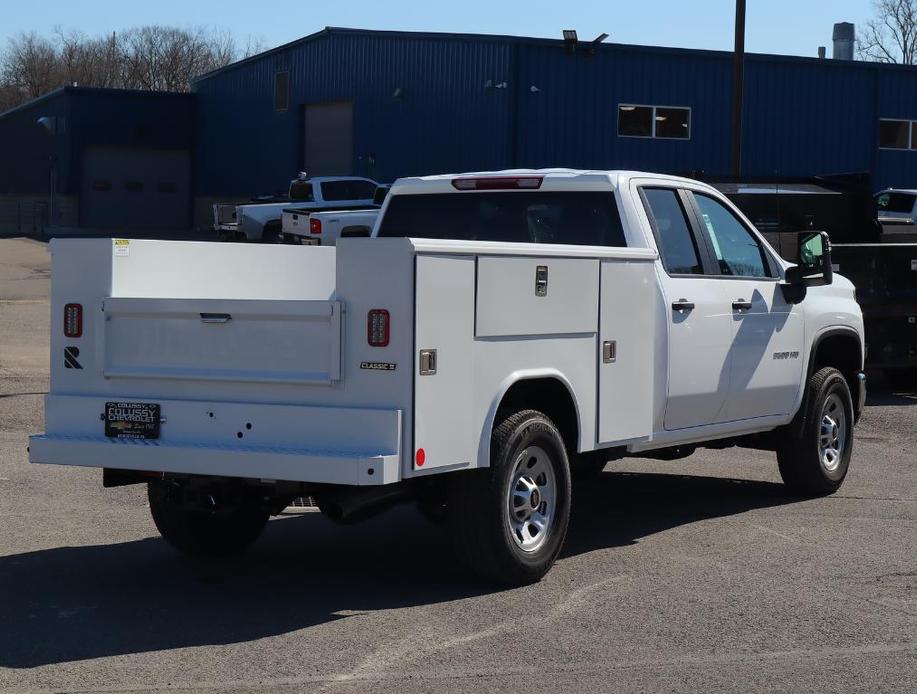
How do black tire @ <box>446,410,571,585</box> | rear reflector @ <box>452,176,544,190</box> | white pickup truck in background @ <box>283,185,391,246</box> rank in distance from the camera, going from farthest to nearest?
white pickup truck in background @ <box>283,185,391,246</box>
rear reflector @ <box>452,176,544,190</box>
black tire @ <box>446,410,571,585</box>

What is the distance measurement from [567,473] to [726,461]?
15.9 ft

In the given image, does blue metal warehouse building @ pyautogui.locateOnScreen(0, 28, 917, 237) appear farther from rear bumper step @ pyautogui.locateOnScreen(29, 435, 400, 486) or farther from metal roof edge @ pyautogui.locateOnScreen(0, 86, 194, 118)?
rear bumper step @ pyautogui.locateOnScreen(29, 435, 400, 486)

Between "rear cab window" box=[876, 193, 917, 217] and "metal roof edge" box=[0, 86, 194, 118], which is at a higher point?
"metal roof edge" box=[0, 86, 194, 118]

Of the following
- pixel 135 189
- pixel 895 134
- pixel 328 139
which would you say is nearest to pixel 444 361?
pixel 895 134

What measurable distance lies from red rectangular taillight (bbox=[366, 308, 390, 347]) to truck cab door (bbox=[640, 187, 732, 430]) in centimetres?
239

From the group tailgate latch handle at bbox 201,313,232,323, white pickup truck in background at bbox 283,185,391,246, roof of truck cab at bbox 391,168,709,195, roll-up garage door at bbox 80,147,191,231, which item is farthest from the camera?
roll-up garage door at bbox 80,147,191,231

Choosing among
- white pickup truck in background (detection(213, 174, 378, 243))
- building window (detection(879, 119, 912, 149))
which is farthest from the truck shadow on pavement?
building window (detection(879, 119, 912, 149))

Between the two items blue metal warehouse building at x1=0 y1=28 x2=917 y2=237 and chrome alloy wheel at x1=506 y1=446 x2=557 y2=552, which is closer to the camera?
chrome alloy wheel at x1=506 y1=446 x2=557 y2=552

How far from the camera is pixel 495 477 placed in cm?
686

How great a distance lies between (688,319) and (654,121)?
31.6m

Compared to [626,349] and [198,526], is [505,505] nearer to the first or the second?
[626,349]

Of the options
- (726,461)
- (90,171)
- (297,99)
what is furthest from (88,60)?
(726,461)

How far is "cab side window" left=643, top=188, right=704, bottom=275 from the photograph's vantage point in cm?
839

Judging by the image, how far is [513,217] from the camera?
28.2 ft
